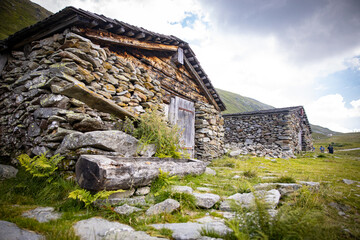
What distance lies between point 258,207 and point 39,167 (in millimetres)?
3460

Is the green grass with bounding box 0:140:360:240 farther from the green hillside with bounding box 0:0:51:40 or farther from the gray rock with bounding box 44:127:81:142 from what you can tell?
the green hillside with bounding box 0:0:51:40

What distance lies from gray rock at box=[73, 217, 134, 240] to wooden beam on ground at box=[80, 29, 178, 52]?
4.53 meters

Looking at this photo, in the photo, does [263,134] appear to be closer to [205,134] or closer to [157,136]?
[205,134]

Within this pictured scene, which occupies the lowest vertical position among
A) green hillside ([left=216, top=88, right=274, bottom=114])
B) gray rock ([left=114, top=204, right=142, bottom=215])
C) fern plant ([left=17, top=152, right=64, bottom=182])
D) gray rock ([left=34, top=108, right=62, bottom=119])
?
gray rock ([left=114, top=204, right=142, bottom=215])

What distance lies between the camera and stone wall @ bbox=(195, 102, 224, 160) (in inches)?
352

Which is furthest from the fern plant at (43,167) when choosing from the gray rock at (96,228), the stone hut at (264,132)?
the stone hut at (264,132)

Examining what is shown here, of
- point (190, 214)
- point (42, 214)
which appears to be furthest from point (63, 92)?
point (190, 214)

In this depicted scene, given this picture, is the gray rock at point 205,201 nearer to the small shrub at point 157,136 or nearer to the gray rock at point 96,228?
the gray rock at point 96,228

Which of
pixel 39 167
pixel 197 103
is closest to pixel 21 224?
pixel 39 167

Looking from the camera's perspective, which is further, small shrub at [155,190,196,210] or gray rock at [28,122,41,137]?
gray rock at [28,122,41,137]

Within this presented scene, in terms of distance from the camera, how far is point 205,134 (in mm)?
9148

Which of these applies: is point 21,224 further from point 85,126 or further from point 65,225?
point 85,126

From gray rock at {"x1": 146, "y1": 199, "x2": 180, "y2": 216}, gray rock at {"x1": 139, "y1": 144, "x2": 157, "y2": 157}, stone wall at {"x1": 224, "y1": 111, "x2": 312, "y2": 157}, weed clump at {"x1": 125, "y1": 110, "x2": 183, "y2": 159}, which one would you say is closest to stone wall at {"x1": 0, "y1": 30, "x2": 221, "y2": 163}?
weed clump at {"x1": 125, "y1": 110, "x2": 183, "y2": 159}

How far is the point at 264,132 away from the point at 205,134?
8925 mm
